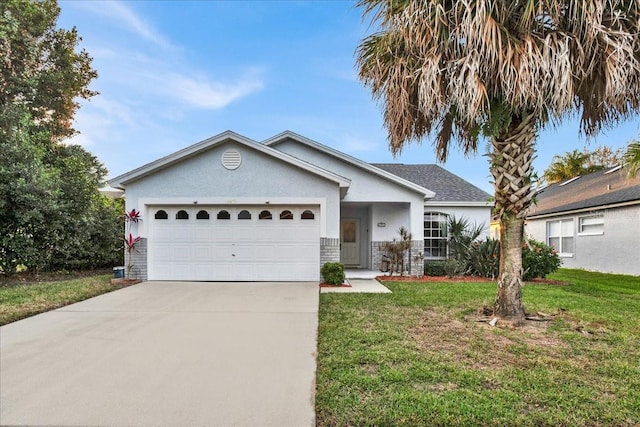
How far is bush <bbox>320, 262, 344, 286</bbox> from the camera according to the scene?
418 inches

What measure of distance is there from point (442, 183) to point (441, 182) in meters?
0.14

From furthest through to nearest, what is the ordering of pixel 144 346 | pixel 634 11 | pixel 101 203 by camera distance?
1. pixel 101 203
2. pixel 634 11
3. pixel 144 346

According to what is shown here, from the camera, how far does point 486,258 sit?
1264 centimetres

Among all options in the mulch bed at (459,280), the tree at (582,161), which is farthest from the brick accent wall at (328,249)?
the tree at (582,161)

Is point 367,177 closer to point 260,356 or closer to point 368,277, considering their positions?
point 368,277

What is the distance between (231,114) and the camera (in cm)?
1836

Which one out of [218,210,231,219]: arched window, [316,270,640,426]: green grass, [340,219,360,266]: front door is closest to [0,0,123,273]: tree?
[218,210,231,219]: arched window

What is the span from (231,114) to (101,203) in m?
7.43

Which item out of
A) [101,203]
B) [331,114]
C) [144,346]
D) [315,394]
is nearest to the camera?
[315,394]

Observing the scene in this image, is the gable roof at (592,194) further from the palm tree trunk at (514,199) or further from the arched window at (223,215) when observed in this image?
the arched window at (223,215)

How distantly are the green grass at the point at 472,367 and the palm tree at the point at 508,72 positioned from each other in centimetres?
127

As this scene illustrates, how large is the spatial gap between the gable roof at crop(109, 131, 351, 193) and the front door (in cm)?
526

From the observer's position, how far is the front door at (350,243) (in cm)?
1617

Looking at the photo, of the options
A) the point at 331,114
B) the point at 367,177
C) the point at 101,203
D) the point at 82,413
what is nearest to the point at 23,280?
the point at 101,203
